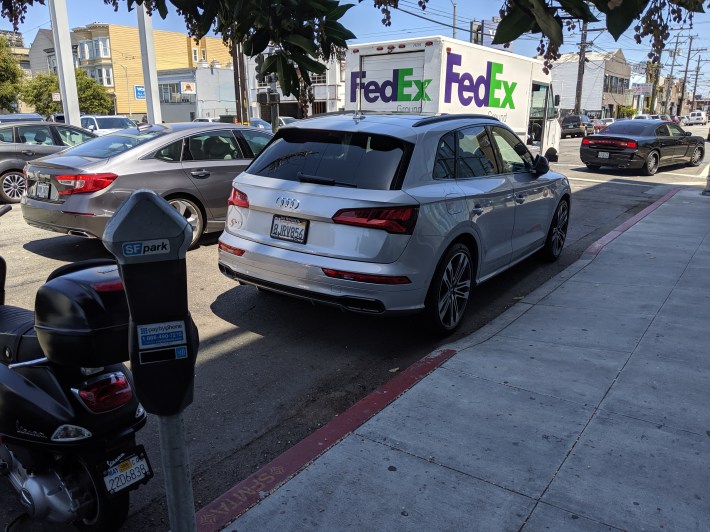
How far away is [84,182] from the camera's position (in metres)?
6.45

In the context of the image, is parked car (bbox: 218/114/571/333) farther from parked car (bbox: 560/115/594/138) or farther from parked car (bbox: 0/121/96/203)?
parked car (bbox: 560/115/594/138)

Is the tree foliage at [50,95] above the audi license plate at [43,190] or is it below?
above

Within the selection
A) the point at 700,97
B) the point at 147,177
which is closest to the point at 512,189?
the point at 147,177

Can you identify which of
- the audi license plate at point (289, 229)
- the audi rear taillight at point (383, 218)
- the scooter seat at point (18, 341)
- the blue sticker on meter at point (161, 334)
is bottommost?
the scooter seat at point (18, 341)

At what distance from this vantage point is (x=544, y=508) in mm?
2781

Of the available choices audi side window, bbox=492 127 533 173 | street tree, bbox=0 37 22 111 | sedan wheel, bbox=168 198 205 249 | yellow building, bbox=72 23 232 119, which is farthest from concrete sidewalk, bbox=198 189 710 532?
yellow building, bbox=72 23 232 119

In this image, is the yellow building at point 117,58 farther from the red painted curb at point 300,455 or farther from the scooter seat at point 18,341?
the scooter seat at point 18,341

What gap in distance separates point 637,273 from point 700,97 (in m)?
187

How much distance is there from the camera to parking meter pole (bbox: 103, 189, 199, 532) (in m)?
1.55

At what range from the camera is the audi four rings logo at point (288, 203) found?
14.7 feet

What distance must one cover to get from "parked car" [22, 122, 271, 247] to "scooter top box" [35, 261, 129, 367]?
14.2 feet

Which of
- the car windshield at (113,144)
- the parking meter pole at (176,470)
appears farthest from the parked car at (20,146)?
the parking meter pole at (176,470)

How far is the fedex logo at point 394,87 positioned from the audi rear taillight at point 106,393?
1051 cm

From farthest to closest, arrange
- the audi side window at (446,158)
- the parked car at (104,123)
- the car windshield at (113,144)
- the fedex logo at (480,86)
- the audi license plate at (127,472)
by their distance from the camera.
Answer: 1. the parked car at (104,123)
2. the fedex logo at (480,86)
3. the car windshield at (113,144)
4. the audi side window at (446,158)
5. the audi license plate at (127,472)
